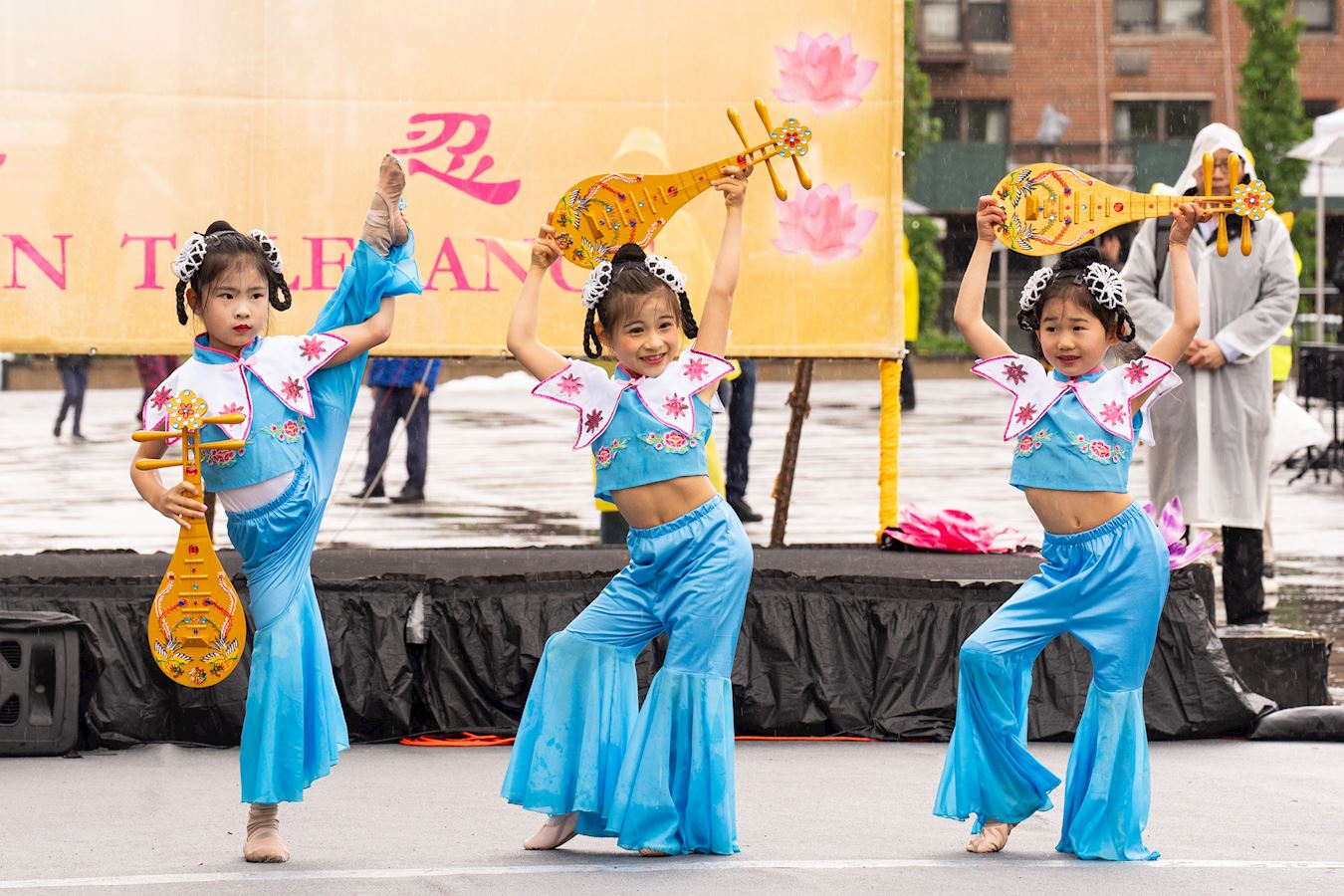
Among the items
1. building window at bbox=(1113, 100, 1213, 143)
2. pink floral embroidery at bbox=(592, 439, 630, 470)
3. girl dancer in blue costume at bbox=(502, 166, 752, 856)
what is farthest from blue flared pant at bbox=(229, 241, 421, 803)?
building window at bbox=(1113, 100, 1213, 143)

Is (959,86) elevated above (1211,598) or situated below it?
above

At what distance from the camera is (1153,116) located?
1441 inches

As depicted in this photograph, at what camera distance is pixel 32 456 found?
15.9 m

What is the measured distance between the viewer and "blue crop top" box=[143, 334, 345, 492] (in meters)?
4.64

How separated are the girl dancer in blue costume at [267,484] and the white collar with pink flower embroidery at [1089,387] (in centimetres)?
155

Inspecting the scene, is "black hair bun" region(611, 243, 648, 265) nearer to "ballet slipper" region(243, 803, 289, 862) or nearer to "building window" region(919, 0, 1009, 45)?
"ballet slipper" region(243, 803, 289, 862)

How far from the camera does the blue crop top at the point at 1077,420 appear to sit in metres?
4.75

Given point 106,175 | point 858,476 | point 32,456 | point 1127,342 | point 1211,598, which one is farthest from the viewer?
point 32,456

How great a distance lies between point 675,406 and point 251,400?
0.99 metres

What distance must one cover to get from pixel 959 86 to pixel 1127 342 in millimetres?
32894

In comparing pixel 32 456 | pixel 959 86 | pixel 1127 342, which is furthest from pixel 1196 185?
pixel 959 86

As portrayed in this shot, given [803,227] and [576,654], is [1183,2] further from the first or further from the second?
[576,654]

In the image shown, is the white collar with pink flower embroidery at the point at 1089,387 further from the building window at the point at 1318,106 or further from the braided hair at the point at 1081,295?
the building window at the point at 1318,106

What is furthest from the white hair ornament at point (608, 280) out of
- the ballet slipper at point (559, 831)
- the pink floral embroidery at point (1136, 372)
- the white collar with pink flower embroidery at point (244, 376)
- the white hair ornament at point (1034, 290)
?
the ballet slipper at point (559, 831)
